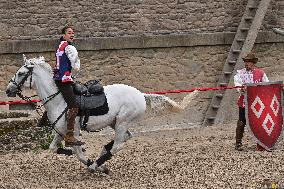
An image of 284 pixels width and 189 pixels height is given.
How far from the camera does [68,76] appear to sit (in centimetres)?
943

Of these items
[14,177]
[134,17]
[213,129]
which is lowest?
[213,129]

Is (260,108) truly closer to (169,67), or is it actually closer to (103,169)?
(103,169)

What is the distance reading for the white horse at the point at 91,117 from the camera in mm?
9562

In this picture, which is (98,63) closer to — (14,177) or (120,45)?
(120,45)

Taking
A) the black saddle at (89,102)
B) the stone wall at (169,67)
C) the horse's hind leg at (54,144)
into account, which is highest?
the black saddle at (89,102)

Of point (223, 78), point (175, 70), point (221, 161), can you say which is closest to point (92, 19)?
point (175, 70)

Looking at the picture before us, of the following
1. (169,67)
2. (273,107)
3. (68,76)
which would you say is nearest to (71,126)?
(68,76)

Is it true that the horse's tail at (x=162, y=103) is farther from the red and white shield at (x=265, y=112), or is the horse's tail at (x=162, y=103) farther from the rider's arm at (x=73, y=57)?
the rider's arm at (x=73, y=57)

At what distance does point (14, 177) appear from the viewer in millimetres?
9914

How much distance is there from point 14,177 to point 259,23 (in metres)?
7.31

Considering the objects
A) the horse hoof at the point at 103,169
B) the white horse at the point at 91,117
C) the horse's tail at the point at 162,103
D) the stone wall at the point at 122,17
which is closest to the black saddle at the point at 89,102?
the white horse at the point at 91,117

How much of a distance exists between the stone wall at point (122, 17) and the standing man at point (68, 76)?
202 inches

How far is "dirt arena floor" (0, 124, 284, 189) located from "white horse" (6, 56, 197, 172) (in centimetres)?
40

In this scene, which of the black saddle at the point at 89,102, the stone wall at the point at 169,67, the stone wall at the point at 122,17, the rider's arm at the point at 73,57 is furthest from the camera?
the stone wall at the point at 169,67
